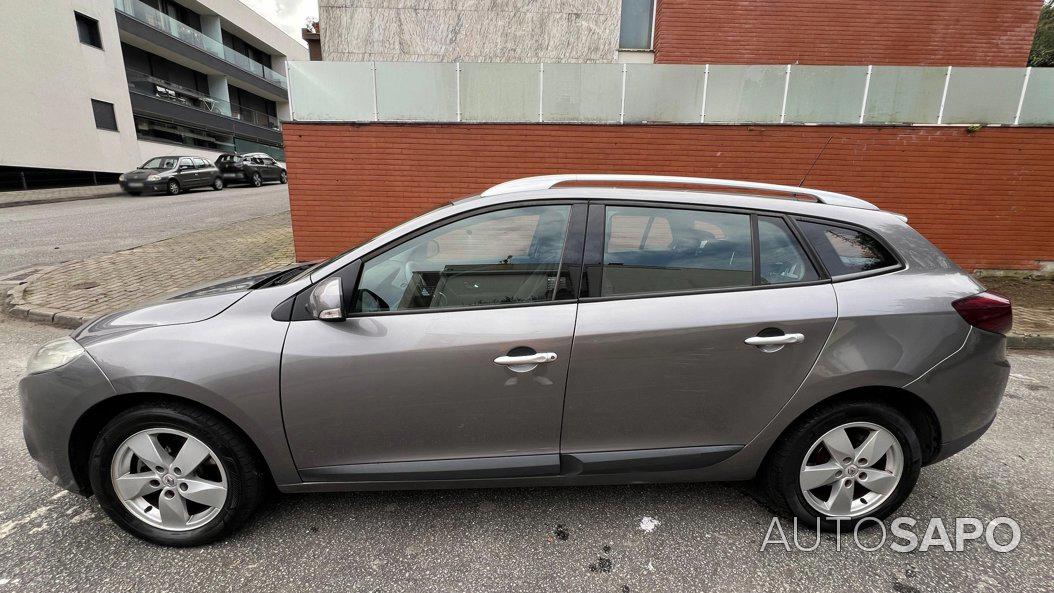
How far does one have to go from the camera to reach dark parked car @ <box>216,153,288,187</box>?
23.4 m

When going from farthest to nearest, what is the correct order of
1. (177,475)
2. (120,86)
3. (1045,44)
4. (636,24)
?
(1045,44), (120,86), (636,24), (177,475)

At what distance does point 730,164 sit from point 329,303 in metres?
6.79

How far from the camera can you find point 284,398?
210 cm

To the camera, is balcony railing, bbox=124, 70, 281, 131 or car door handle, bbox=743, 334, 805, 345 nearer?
car door handle, bbox=743, 334, 805, 345

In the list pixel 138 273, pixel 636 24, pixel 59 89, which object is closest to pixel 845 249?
pixel 636 24

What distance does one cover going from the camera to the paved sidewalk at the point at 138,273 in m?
5.64

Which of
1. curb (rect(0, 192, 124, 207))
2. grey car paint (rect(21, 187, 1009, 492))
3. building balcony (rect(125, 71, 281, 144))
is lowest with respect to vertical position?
curb (rect(0, 192, 124, 207))

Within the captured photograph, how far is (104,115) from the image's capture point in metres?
21.6

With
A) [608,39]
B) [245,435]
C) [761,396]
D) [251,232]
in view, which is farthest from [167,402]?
[251,232]

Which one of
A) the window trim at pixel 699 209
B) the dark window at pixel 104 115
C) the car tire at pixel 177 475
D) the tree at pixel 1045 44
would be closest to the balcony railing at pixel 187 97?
the dark window at pixel 104 115

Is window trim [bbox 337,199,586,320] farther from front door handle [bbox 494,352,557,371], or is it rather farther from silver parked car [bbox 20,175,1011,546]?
front door handle [bbox 494,352,557,371]

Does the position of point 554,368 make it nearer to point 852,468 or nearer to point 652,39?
point 852,468

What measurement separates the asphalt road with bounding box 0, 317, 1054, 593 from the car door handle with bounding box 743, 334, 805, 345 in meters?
0.97

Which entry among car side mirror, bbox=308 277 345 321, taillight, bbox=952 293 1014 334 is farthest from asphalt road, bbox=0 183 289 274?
taillight, bbox=952 293 1014 334
